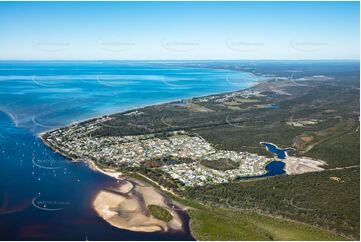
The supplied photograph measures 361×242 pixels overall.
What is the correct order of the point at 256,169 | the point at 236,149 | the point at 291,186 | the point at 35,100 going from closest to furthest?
the point at 291,186, the point at 256,169, the point at 236,149, the point at 35,100

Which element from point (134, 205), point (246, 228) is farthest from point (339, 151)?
point (134, 205)

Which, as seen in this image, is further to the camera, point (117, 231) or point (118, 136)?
point (118, 136)

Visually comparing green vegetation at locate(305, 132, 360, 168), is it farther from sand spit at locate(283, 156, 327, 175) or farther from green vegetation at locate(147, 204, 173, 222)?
green vegetation at locate(147, 204, 173, 222)

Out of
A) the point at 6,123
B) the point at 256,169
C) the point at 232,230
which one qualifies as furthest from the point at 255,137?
the point at 6,123

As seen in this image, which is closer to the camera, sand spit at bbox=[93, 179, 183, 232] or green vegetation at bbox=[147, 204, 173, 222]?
sand spit at bbox=[93, 179, 183, 232]

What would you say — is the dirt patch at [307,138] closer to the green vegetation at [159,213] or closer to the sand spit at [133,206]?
the sand spit at [133,206]

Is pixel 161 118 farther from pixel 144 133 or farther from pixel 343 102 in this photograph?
pixel 343 102

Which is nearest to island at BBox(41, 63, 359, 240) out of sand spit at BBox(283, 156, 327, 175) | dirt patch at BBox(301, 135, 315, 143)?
dirt patch at BBox(301, 135, 315, 143)
